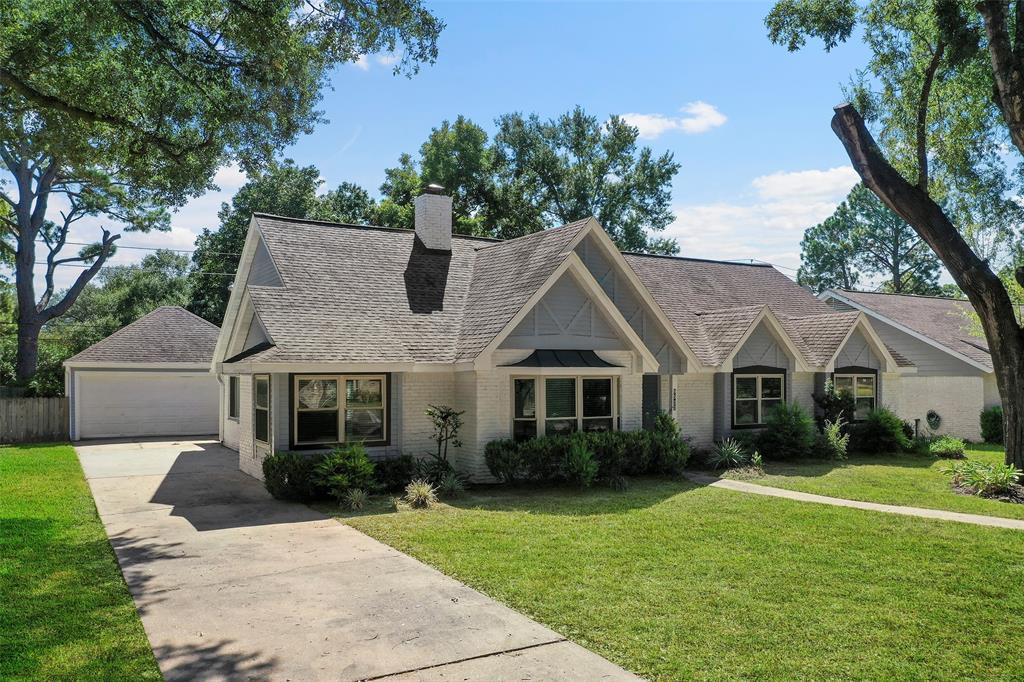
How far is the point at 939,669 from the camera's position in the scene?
5.87m

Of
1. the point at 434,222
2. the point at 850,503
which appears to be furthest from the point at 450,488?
the point at 434,222

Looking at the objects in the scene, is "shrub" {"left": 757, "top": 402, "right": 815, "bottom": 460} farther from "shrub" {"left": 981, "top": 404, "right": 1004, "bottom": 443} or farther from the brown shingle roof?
the brown shingle roof

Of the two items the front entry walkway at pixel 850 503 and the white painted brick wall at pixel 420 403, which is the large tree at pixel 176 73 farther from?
the front entry walkway at pixel 850 503

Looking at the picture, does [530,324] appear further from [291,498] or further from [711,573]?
[711,573]

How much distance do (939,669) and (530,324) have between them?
10.8 meters

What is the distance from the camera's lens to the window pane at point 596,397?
16547mm

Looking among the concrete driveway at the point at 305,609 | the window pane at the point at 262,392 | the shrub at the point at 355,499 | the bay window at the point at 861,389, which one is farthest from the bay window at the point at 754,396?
the concrete driveway at the point at 305,609

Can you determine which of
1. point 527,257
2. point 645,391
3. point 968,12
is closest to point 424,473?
point 527,257

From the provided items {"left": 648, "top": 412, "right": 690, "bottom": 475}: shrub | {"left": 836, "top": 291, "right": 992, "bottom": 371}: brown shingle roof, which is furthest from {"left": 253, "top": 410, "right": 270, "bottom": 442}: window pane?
{"left": 836, "top": 291, "right": 992, "bottom": 371}: brown shingle roof

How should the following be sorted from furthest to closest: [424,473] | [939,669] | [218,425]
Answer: [218,425]
[424,473]
[939,669]

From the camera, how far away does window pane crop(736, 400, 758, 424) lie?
20359mm

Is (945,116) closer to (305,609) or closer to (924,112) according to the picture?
(924,112)

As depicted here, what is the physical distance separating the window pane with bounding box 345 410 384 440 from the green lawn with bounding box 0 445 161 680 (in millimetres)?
4712

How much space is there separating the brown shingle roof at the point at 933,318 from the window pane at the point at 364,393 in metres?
21.0
